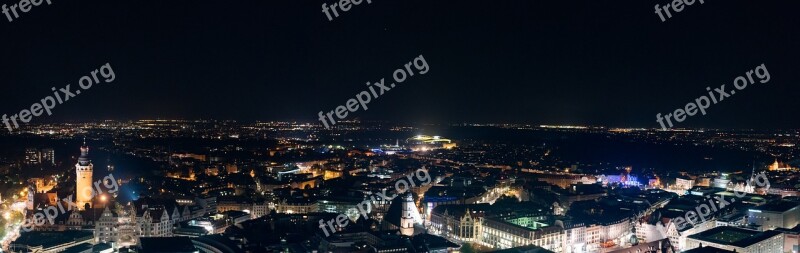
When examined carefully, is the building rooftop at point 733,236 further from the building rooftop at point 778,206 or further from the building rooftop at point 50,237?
the building rooftop at point 50,237

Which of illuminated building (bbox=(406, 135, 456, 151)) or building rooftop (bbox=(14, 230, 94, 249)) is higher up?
illuminated building (bbox=(406, 135, 456, 151))

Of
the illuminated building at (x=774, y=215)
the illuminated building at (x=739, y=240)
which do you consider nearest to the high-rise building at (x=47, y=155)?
the illuminated building at (x=739, y=240)

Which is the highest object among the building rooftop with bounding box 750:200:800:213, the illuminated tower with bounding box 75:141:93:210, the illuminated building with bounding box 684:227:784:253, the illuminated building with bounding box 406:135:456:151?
the illuminated building with bounding box 406:135:456:151

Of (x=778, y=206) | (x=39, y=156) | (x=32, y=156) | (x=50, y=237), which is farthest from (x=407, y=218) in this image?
(x=32, y=156)

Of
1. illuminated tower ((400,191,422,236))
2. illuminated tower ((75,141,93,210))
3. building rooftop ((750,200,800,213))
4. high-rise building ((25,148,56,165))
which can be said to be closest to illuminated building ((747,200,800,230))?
building rooftop ((750,200,800,213))

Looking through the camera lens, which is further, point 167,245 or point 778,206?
point 778,206

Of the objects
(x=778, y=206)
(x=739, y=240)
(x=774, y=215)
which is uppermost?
(x=778, y=206)

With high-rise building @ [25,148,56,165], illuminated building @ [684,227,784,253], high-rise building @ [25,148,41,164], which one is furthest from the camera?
high-rise building @ [25,148,41,164]

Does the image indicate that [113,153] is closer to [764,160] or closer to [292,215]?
[292,215]

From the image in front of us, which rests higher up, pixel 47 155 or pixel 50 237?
pixel 47 155

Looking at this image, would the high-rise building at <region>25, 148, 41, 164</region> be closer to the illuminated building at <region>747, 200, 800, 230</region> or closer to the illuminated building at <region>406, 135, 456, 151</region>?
the illuminated building at <region>406, 135, 456, 151</region>

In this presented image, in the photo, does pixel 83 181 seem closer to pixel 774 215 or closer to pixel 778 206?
pixel 774 215

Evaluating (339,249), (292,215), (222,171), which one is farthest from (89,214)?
(222,171)
